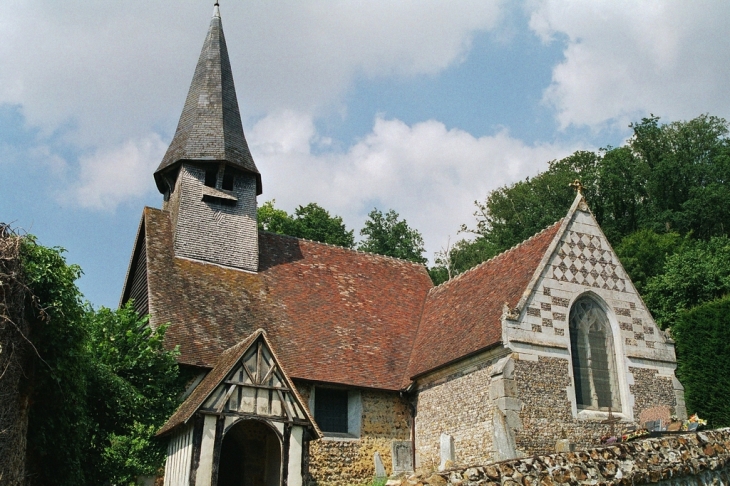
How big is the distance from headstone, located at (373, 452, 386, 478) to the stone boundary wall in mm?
10022

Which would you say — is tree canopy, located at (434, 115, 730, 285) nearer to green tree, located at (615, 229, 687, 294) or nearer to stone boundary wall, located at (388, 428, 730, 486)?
green tree, located at (615, 229, 687, 294)

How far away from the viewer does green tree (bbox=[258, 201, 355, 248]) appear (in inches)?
1564

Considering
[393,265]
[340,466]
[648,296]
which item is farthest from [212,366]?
[648,296]

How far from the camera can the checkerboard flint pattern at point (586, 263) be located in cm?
1820

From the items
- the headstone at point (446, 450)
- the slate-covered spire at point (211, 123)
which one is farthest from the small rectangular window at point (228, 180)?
the headstone at point (446, 450)

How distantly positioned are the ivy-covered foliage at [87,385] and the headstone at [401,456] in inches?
208

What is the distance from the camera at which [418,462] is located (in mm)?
18469

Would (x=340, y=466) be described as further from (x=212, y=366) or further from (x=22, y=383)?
(x=22, y=383)

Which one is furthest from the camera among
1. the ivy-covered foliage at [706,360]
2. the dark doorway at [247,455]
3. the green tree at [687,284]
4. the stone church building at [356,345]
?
the green tree at [687,284]

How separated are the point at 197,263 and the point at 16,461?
36.1ft

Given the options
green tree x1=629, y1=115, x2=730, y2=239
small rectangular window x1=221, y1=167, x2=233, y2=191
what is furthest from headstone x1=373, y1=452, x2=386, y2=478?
green tree x1=629, y1=115, x2=730, y2=239

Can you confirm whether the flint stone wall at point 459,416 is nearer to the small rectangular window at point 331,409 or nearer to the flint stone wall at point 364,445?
the flint stone wall at point 364,445

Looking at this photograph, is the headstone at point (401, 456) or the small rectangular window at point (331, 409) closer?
the headstone at point (401, 456)

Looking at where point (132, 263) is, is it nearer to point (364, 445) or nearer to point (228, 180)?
point (228, 180)
